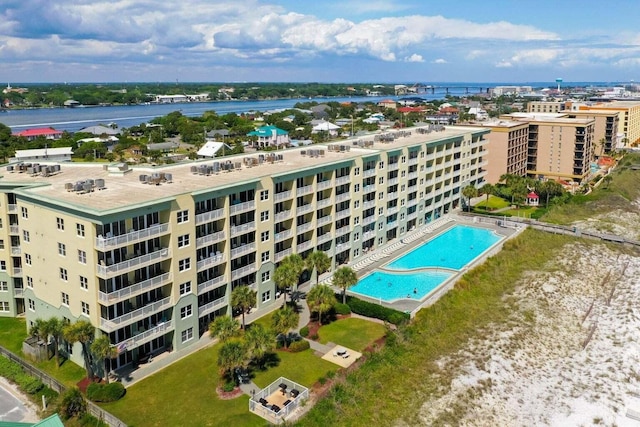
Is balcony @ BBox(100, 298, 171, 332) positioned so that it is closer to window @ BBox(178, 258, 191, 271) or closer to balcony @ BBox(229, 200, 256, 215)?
window @ BBox(178, 258, 191, 271)

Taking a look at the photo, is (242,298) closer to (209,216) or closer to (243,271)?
(243,271)

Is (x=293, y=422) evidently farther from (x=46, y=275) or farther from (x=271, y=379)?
(x=46, y=275)

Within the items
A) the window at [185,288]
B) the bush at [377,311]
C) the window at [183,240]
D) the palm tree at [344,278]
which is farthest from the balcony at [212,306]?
the bush at [377,311]

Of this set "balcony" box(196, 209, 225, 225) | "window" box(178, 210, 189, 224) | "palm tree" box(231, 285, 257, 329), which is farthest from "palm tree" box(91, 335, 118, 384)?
"balcony" box(196, 209, 225, 225)

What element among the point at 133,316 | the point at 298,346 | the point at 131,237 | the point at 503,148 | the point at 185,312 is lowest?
the point at 298,346

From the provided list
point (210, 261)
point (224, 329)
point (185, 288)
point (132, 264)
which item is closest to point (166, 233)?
point (132, 264)
